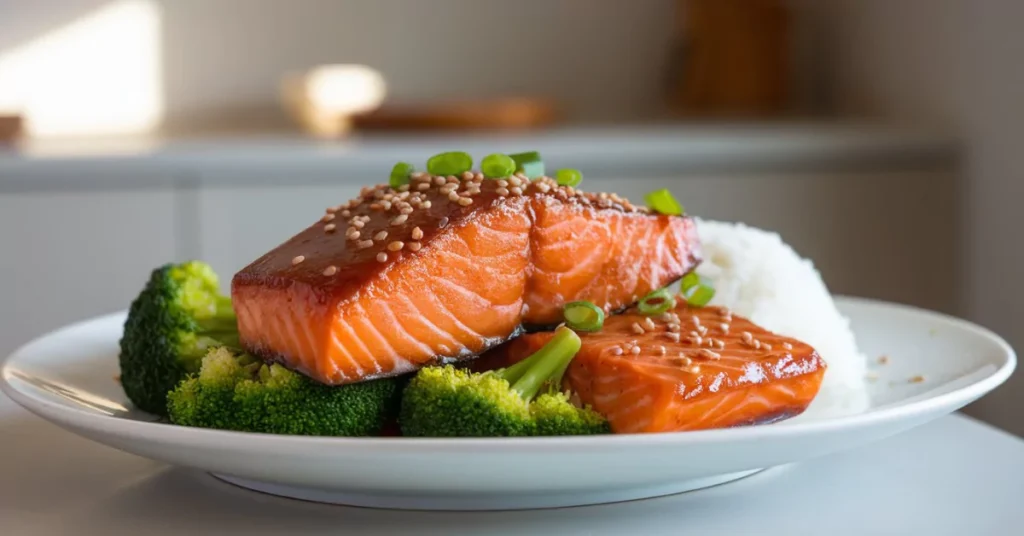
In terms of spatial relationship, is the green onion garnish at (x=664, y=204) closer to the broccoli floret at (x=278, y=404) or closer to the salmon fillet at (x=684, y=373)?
the salmon fillet at (x=684, y=373)

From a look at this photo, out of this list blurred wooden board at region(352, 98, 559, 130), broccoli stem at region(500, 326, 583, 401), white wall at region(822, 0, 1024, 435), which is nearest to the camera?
broccoli stem at region(500, 326, 583, 401)

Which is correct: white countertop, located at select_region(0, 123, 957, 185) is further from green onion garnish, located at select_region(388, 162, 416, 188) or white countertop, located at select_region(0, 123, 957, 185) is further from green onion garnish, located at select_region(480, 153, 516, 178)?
green onion garnish, located at select_region(480, 153, 516, 178)

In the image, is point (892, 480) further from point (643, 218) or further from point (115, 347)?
point (115, 347)

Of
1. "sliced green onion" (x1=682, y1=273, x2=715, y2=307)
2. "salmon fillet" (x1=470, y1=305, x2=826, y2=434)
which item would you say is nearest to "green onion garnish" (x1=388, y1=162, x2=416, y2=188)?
"salmon fillet" (x1=470, y1=305, x2=826, y2=434)

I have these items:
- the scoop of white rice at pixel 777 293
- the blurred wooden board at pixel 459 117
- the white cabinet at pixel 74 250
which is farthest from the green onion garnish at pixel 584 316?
the blurred wooden board at pixel 459 117

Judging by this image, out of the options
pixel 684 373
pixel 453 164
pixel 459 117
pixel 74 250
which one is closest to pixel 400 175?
pixel 453 164
